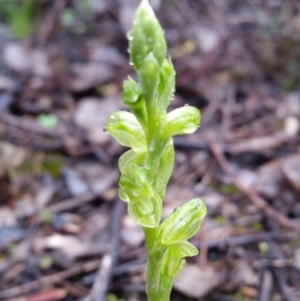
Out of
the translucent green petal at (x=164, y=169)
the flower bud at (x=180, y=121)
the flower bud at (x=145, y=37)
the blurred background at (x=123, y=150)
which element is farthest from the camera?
the blurred background at (x=123, y=150)

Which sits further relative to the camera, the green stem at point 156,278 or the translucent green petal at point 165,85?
the green stem at point 156,278

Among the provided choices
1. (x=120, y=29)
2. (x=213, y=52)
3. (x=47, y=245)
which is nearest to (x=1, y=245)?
(x=47, y=245)

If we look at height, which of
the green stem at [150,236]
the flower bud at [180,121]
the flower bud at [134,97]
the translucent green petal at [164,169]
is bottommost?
the green stem at [150,236]

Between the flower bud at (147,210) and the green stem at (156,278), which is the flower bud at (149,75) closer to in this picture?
the flower bud at (147,210)

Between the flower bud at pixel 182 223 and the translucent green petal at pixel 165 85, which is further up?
the translucent green petal at pixel 165 85

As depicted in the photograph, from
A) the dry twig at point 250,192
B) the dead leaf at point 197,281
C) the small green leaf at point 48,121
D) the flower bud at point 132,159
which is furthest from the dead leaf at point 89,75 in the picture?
the flower bud at point 132,159

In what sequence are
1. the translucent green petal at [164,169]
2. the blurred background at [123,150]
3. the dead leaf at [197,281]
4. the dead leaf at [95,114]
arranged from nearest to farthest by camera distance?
1. the translucent green petal at [164,169]
2. the dead leaf at [197,281]
3. the blurred background at [123,150]
4. the dead leaf at [95,114]

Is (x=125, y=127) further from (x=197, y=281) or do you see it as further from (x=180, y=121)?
(x=197, y=281)
